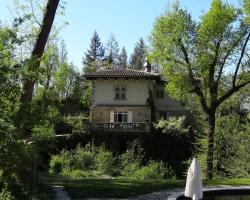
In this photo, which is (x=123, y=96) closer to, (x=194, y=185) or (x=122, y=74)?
(x=122, y=74)

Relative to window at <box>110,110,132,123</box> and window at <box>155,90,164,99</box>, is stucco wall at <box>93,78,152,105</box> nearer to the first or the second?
window at <box>110,110,132,123</box>

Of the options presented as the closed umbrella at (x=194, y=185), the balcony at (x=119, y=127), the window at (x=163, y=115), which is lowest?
the closed umbrella at (x=194, y=185)

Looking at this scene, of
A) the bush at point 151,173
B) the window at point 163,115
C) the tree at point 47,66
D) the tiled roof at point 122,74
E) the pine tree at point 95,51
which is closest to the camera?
the tree at point 47,66

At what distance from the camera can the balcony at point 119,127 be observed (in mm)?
42031

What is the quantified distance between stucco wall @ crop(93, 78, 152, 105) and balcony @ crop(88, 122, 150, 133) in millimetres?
4267

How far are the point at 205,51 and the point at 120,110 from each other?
61.6ft

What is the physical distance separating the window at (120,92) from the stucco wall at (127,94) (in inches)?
11.7

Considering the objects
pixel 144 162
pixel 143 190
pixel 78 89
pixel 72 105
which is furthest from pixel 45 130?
pixel 78 89

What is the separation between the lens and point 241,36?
93.1ft

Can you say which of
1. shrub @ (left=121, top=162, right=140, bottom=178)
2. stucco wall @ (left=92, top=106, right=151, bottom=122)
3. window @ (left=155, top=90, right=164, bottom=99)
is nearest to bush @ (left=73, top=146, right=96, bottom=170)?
shrub @ (left=121, top=162, right=140, bottom=178)

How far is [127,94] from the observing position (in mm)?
46344

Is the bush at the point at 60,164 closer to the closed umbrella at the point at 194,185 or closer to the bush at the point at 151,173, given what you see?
the bush at the point at 151,173

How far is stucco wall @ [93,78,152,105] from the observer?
46.1 metres

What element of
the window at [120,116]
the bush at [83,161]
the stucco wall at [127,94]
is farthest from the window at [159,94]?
the bush at [83,161]
